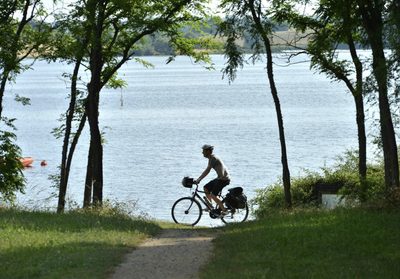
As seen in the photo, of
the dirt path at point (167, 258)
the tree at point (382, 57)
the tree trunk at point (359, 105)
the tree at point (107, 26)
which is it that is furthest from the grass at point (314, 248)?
the tree at point (107, 26)

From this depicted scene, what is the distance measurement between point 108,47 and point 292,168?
16147 millimetres

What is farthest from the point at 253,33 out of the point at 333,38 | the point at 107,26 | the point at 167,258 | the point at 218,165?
the point at 167,258

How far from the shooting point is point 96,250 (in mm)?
8094

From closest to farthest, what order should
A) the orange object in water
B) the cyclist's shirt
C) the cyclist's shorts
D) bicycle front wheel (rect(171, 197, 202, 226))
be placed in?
the cyclist's shirt < the cyclist's shorts < bicycle front wheel (rect(171, 197, 202, 226)) < the orange object in water

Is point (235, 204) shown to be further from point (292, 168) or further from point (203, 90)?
point (203, 90)

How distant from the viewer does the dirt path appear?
7109 mm

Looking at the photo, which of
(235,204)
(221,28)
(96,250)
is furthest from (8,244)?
(221,28)

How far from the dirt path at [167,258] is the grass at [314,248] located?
270mm

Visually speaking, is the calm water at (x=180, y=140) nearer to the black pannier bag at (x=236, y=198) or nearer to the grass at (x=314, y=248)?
the black pannier bag at (x=236, y=198)

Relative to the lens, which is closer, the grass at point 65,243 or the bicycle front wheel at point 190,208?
the grass at point 65,243

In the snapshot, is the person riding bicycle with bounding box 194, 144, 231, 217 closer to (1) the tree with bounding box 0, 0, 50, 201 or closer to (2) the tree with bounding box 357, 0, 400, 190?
(2) the tree with bounding box 357, 0, 400, 190

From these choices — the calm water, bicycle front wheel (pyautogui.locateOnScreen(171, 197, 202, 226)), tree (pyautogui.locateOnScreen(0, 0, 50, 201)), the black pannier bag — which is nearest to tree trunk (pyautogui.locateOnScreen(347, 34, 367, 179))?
the black pannier bag

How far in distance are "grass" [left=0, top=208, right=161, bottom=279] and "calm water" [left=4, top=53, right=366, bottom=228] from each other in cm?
703

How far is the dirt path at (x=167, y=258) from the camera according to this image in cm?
711
